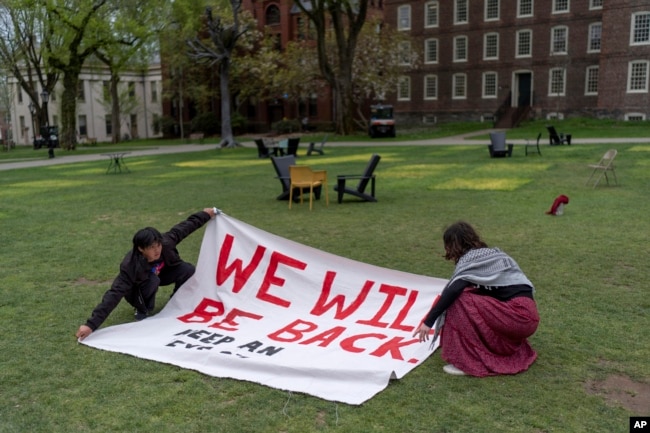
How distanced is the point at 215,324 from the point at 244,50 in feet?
179

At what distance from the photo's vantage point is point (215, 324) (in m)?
6.08

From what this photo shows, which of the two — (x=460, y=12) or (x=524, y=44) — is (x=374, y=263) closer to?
(x=524, y=44)

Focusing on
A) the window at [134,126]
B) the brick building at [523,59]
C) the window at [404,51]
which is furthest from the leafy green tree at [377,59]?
the window at [134,126]

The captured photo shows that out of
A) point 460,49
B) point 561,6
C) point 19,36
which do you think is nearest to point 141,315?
point 19,36

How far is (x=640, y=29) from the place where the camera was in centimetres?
4488

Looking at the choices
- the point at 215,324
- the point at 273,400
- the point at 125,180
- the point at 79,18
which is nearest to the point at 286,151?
the point at 125,180

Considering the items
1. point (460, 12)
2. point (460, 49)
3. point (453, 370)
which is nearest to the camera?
point (453, 370)

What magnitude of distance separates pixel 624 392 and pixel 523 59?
51.6m

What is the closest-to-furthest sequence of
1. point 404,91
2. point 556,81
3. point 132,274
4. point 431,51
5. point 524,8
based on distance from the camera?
point 132,274
point 556,81
point 524,8
point 431,51
point 404,91

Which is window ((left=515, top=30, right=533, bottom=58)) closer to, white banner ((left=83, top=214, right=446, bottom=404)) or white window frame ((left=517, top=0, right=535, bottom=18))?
white window frame ((left=517, top=0, right=535, bottom=18))

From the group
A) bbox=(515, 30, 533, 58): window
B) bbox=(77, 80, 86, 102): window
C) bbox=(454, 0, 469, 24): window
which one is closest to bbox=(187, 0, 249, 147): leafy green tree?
bbox=(454, 0, 469, 24): window

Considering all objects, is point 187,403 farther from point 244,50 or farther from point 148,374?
point 244,50

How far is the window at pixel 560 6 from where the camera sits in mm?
49719

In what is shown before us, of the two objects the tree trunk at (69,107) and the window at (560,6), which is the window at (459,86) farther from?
the tree trunk at (69,107)
